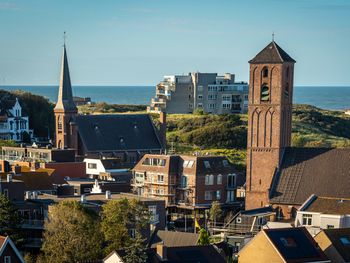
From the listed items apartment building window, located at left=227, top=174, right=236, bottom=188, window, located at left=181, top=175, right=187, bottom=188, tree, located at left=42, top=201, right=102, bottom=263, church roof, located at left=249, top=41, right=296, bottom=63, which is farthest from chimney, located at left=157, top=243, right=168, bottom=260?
apartment building window, located at left=227, top=174, right=236, bottom=188

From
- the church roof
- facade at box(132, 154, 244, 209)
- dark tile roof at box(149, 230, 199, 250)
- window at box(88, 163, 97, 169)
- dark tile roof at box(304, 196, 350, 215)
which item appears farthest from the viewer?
window at box(88, 163, 97, 169)

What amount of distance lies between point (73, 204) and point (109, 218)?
2414 millimetres

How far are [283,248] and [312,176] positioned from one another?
630 inches

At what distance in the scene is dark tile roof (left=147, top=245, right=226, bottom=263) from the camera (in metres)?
44.8

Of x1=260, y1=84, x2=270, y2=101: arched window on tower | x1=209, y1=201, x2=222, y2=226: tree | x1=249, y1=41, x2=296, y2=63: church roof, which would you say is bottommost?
x1=209, y1=201, x2=222, y2=226: tree

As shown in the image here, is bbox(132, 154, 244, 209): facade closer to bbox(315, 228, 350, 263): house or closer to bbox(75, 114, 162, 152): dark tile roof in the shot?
bbox(75, 114, 162, 152): dark tile roof

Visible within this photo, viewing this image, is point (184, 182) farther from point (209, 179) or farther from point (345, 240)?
point (345, 240)

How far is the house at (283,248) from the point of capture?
1822 inches

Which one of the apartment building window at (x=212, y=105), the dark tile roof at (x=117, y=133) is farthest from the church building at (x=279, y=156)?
the apartment building window at (x=212, y=105)

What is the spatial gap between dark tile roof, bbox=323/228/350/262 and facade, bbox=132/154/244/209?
76.1 ft

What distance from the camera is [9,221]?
1994 inches

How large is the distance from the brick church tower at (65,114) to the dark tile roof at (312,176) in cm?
3754

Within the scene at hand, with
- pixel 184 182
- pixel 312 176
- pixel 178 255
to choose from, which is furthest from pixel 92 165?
pixel 178 255

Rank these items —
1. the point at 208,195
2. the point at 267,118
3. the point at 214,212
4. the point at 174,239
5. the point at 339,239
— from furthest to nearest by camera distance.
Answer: the point at 208,195, the point at 214,212, the point at 267,118, the point at 174,239, the point at 339,239
